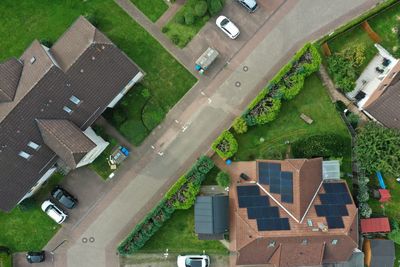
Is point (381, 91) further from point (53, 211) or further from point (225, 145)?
point (53, 211)

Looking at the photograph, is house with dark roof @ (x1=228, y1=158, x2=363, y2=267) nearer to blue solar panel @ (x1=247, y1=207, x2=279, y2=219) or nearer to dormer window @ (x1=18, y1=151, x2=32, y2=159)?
blue solar panel @ (x1=247, y1=207, x2=279, y2=219)

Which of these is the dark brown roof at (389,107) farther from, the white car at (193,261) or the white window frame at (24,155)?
the white window frame at (24,155)

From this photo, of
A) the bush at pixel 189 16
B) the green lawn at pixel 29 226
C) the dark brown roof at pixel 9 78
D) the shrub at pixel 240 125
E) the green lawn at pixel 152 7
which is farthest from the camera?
the green lawn at pixel 152 7

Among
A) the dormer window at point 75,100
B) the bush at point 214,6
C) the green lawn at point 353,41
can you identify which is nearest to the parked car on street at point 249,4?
the bush at point 214,6

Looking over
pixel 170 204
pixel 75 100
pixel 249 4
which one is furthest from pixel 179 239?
pixel 249 4

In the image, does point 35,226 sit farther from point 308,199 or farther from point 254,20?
point 254,20

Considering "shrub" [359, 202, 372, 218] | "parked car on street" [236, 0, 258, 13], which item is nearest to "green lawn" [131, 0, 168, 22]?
"parked car on street" [236, 0, 258, 13]
